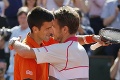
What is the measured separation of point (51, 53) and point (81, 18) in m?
4.19

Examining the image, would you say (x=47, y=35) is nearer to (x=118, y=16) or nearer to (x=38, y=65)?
(x=38, y=65)

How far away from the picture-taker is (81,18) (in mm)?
8383

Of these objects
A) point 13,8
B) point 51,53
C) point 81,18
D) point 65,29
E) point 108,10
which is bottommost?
point 51,53

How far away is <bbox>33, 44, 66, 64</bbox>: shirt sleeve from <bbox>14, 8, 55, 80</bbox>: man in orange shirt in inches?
4.5

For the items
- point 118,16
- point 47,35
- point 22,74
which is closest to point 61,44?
point 47,35

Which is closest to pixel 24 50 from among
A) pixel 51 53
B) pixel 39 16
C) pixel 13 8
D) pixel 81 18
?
pixel 51 53

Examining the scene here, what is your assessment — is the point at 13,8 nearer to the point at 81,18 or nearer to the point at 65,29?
the point at 81,18

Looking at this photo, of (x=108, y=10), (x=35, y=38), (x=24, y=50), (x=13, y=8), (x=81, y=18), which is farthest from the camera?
(x=13, y=8)

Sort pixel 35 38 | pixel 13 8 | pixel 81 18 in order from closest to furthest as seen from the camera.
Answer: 1. pixel 35 38
2. pixel 81 18
3. pixel 13 8

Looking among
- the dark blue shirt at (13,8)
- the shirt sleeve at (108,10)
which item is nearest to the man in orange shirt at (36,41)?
the shirt sleeve at (108,10)

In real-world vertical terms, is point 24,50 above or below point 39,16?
below

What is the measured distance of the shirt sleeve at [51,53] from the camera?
4.21 meters

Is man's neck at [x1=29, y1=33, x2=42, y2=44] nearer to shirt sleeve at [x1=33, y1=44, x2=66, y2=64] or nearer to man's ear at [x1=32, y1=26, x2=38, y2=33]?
man's ear at [x1=32, y1=26, x2=38, y2=33]

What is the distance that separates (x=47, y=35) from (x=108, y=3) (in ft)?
15.6
